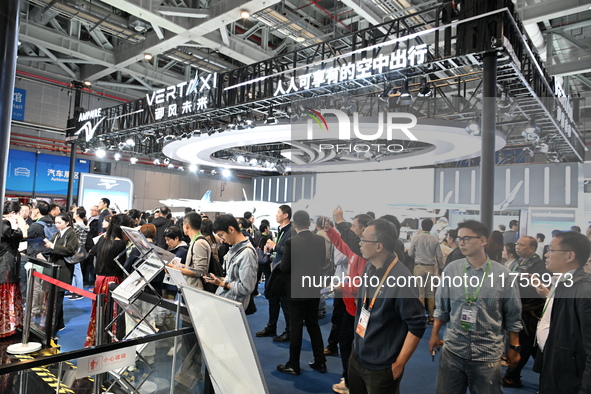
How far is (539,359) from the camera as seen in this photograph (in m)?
2.21

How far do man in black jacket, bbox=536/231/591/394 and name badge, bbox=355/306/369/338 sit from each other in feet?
3.00

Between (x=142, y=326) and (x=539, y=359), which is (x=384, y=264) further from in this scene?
(x=142, y=326)

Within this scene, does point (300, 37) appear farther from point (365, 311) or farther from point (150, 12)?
point (365, 311)

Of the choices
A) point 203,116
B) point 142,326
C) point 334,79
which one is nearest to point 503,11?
point 334,79

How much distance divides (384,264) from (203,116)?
25.7 feet

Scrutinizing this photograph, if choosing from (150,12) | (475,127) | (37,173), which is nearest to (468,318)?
(475,127)

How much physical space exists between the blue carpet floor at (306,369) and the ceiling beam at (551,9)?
5.31 m

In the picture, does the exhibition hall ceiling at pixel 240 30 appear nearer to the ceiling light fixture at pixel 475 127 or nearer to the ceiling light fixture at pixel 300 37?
the ceiling light fixture at pixel 300 37

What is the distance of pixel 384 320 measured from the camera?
1945mm

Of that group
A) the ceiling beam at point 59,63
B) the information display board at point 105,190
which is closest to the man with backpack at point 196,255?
the ceiling beam at point 59,63

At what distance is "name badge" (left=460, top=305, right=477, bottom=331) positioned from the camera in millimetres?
2080

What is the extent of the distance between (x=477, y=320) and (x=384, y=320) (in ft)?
1.78

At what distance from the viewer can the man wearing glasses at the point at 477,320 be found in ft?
6.70

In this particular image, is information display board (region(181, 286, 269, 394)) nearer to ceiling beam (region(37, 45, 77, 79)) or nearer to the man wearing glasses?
the man wearing glasses
